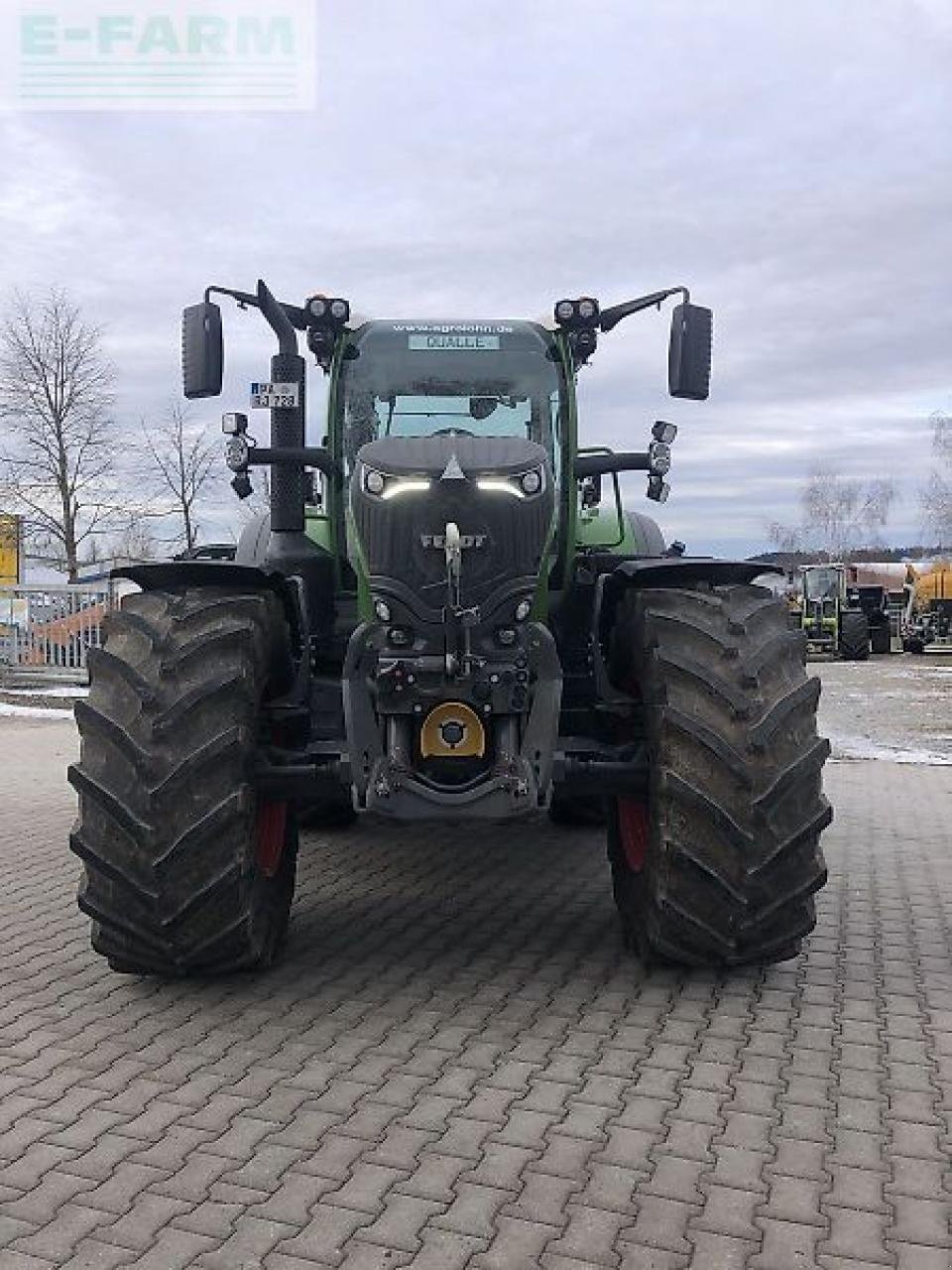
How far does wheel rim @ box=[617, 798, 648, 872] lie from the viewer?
4.71 m

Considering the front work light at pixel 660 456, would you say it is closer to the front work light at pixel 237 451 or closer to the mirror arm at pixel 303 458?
the mirror arm at pixel 303 458

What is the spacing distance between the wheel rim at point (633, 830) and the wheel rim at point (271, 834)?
1.35 metres

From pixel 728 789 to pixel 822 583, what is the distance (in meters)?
27.7

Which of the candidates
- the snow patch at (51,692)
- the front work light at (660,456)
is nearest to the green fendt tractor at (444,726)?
the front work light at (660,456)

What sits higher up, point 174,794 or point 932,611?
point 174,794

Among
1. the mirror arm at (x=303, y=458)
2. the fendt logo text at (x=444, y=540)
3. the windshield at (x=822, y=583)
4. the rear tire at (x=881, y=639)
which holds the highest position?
the mirror arm at (x=303, y=458)

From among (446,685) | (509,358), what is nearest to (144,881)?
(446,685)

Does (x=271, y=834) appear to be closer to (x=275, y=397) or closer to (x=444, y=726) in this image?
(x=444, y=726)

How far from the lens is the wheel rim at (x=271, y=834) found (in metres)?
4.75

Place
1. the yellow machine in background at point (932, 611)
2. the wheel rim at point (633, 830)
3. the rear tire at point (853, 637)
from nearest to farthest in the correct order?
the wheel rim at point (633, 830) → the rear tire at point (853, 637) → the yellow machine in background at point (932, 611)

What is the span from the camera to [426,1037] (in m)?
4.03

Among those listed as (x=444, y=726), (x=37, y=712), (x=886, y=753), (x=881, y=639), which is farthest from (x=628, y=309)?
(x=881, y=639)

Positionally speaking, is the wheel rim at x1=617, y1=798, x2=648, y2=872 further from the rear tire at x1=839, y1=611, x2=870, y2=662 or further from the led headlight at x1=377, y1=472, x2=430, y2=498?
the rear tire at x1=839, y1=611, x2=870, y2=662

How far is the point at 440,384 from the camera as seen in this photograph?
5.60 metres
